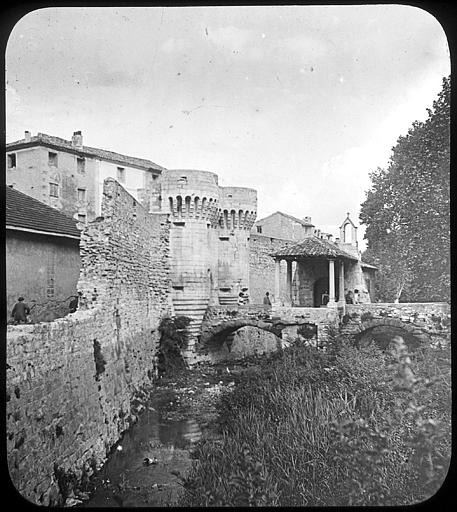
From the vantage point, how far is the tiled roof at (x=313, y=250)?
49.3 feet

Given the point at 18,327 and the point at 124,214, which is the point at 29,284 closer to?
the point at 124,214

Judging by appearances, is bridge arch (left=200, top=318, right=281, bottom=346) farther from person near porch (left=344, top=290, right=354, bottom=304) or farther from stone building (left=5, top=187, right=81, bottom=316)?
stone building (left=5, top=187, right=81, bottom=316)

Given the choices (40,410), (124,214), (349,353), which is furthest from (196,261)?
(40,410)

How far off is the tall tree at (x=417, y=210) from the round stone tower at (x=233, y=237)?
6.76 metres

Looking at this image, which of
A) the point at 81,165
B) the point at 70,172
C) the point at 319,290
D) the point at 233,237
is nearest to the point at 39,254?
the point at 70,172

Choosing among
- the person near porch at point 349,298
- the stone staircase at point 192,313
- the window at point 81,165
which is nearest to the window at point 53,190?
the window at point 81,165

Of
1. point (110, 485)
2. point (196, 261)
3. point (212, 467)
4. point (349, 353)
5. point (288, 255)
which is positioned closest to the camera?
point (212, 467)

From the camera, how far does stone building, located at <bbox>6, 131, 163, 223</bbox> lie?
50.4ft

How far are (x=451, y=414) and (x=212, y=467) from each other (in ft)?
8.34

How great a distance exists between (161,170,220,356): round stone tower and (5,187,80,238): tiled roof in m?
4.28

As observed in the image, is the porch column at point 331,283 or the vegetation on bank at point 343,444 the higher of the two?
the porch column at point 331,283

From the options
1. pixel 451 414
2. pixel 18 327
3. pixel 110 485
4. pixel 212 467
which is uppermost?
pixel 18 327

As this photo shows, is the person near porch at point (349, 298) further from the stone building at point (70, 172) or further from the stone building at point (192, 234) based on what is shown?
the stone building at point (70, 172)

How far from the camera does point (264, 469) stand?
592 cm
